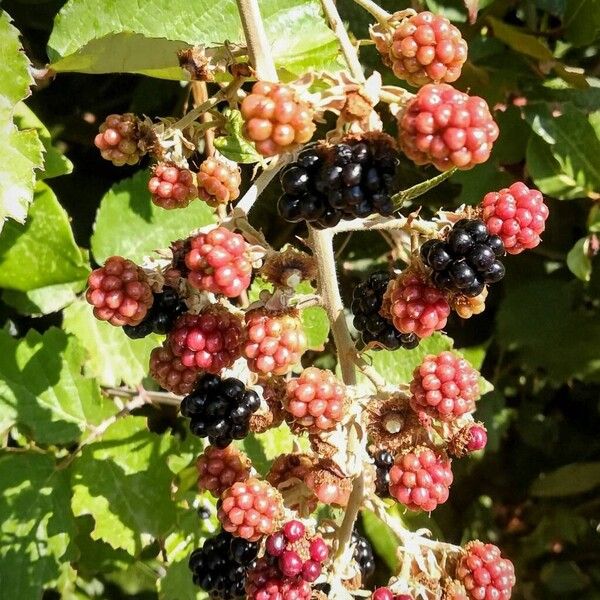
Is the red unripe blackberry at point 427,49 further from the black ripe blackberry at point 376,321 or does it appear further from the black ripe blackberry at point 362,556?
the black ripe blackberry at point 362,556

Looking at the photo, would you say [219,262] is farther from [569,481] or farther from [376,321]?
[569,481]

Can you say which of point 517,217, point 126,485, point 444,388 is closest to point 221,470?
point 444,388

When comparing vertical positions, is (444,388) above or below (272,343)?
below

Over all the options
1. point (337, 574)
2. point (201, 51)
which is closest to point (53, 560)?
point (337, 574)

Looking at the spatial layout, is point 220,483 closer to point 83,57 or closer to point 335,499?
point 335,499

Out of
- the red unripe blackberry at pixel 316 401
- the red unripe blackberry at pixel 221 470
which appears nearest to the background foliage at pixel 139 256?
the red unripe blackberry at pixel 221 470

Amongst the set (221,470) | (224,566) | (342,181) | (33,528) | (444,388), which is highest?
(342,181)
